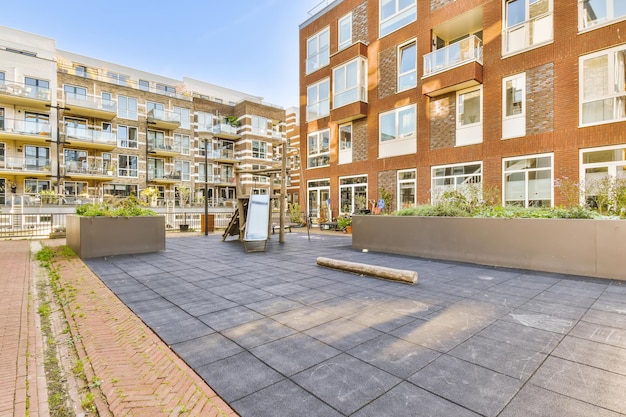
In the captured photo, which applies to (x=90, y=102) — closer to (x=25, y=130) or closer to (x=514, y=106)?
(x=25, y=130)

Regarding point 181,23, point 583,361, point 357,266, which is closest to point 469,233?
point 357,266

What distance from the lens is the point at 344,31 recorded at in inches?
719

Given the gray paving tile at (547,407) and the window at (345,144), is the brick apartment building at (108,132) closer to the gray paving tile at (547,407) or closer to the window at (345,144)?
the window at (345,144)

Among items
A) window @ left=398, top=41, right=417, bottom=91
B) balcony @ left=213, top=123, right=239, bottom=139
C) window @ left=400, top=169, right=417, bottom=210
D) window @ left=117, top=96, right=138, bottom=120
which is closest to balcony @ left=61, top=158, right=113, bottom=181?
window @ left=117, top=96, right=138, bottom=120

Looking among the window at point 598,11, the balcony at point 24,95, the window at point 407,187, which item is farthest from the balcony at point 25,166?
the window at point 598,11

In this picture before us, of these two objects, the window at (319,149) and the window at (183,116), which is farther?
the window at (183,116)

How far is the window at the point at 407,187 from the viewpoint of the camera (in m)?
14.8

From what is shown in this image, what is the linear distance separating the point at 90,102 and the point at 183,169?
33.0ft

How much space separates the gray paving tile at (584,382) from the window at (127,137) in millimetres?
35138

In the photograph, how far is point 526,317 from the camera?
141 inches

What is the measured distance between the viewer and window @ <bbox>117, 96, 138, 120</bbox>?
30359 millimetres

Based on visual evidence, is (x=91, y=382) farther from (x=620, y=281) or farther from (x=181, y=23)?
(x=181, y=23)

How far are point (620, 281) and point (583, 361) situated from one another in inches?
159

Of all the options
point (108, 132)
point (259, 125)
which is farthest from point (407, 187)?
point (108, 132)
